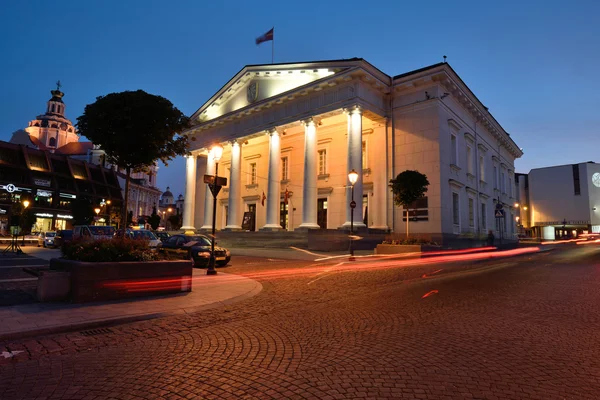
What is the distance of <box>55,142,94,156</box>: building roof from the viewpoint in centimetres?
10998

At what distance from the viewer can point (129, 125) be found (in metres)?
11.7

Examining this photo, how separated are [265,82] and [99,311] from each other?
30554mm

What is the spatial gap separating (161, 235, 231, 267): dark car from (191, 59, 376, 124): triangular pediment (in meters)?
16.8

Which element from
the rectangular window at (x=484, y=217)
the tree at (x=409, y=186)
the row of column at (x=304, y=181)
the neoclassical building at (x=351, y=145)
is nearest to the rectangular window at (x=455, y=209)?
the neoclassical building at (x=351, y=145)

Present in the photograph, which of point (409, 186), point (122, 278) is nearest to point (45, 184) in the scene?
point (409, 186)

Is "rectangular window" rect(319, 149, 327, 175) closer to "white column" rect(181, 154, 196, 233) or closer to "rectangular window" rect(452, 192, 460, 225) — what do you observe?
"rectangular window" rect(452, 192, 460, 225)

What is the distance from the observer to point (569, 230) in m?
84.6

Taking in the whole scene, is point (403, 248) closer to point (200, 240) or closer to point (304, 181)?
point (304, 181)

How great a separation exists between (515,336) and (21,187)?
69509mm

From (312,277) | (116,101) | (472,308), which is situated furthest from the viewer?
(312,277)

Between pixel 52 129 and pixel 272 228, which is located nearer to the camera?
pixel 272 228

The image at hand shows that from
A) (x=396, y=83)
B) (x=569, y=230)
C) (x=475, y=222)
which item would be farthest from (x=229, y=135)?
(x=569, y=230)

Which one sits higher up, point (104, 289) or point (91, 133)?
point (91, 133)

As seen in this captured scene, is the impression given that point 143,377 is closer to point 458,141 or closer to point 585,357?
point 585,357
